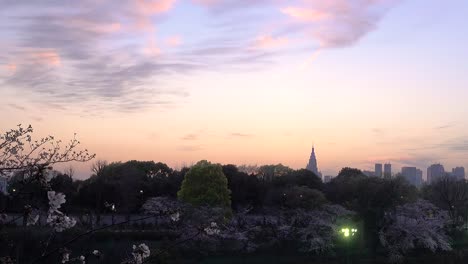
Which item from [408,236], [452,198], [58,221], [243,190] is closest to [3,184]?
[58,221]

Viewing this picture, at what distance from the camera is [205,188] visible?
41.2 meters

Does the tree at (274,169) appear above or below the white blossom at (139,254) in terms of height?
above

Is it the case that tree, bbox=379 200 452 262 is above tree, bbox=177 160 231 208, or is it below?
below

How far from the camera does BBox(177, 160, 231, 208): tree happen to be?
132 ft

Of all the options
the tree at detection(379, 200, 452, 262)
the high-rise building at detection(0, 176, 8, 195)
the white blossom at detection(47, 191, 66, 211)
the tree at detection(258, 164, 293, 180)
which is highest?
the tree at detection(258, 164, 293, 180)

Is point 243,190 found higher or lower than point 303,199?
higher

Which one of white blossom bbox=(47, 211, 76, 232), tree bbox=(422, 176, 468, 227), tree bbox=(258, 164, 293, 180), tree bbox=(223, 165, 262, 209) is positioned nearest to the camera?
white blossom bbox=(47, 211, 76, 232)

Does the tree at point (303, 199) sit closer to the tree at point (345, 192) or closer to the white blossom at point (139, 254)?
the tree at point (345, 192)

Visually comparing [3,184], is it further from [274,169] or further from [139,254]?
[274,169]

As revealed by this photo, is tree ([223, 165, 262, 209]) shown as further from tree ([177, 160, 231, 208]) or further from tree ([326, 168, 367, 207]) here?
tree ([177, 160, 231, 208])

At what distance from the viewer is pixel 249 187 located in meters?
56.1

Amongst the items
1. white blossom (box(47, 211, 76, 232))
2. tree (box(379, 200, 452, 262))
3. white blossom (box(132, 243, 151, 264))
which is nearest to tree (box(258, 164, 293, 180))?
tree (box(379, 200, 452, 262))

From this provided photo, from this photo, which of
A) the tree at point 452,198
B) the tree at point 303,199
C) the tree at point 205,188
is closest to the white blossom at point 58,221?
the tree at point 205,188

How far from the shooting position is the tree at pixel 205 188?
4031 centimetres
